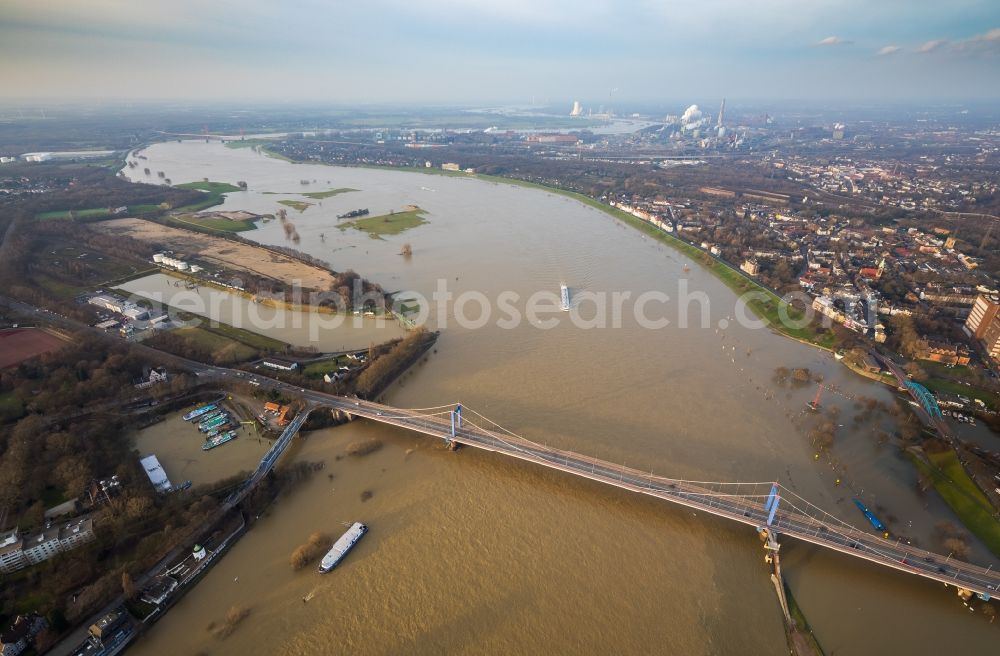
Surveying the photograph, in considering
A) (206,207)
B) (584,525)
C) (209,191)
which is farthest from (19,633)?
(209,191)

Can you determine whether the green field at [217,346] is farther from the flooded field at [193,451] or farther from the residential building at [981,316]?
the residential building at [981,316]

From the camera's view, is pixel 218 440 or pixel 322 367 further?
pixel 322 367

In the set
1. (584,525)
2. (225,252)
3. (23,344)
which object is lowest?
(584,525)

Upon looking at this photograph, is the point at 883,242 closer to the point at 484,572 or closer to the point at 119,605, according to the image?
the point at 484,572

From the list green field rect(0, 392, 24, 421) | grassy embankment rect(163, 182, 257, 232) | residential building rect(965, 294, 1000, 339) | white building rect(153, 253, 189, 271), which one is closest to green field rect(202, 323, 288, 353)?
green field rect(0, 392, 24, 421)

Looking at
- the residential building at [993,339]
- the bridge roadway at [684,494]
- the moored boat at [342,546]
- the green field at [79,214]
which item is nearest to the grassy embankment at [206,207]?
the green field at [79,214]

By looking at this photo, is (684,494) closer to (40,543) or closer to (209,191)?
(40,543)

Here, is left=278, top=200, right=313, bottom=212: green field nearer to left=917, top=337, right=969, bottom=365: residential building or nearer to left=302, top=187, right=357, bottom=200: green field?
left=302, top=187, right=357, bottom=200: green field
